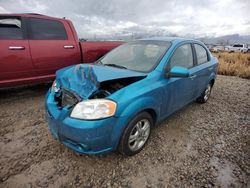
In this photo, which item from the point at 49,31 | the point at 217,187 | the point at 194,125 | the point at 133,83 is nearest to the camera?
the point at 217,187

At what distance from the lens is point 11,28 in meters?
3.66

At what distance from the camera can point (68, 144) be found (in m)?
2.07

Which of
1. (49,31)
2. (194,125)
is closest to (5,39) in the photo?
(49,31)

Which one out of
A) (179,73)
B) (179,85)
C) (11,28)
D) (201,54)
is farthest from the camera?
(201,54)

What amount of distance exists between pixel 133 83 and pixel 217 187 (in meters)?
1.56

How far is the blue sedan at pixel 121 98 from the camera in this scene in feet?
6.31

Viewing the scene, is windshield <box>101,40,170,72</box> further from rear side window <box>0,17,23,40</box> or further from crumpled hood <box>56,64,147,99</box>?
rear side window <box>0,17,23,40</box>

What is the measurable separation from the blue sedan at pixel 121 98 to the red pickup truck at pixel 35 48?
1.51 meters

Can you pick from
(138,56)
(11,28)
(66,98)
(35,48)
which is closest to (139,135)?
(66,98)

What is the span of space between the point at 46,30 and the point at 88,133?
3.27 m

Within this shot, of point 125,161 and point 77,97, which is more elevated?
point 77,97

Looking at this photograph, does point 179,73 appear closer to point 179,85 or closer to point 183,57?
point 179,85

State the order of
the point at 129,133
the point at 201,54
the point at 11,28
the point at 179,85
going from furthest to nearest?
the point at 201,54 < the point at 11,28 < the point at 179,85 < the point at 129,133

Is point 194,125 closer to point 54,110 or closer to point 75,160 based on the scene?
point 75,160
